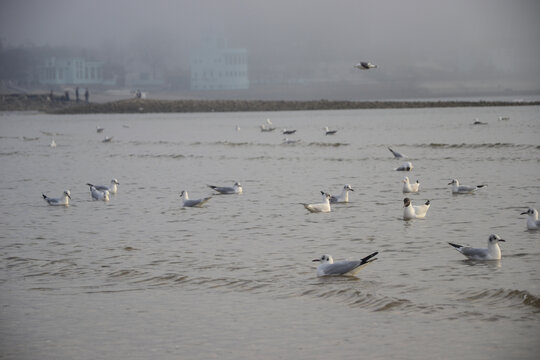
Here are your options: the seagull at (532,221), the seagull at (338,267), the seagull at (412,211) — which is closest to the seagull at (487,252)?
the seagull at (338,267)

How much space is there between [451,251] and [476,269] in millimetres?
1354

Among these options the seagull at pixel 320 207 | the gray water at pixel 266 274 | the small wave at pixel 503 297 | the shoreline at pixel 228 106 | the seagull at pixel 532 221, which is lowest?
the gray water at pixel 266 274

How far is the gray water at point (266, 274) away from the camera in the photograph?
9.08 meters

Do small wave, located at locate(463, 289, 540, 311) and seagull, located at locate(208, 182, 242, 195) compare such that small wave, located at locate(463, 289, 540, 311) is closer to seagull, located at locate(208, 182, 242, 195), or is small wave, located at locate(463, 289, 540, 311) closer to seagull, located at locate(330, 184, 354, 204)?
seagull, located at locate(330, 184, 354, 204)

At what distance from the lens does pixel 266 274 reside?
12297 millimetres

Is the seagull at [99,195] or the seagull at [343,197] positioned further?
the seagull at [99,195]

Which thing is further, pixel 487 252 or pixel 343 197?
pixel 343 197

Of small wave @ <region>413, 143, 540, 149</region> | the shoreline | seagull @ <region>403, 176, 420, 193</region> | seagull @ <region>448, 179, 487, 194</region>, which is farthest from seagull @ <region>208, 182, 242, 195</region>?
the shoreline

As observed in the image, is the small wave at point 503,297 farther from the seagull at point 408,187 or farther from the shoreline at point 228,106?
the shoreline at point 228,106

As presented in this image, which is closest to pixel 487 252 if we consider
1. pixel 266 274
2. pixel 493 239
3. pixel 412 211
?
pixel 493 239

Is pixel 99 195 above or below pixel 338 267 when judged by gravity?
below

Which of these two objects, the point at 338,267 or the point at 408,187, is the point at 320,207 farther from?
the point at 338,267

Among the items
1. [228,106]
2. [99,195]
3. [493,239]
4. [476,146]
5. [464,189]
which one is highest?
[228,106]

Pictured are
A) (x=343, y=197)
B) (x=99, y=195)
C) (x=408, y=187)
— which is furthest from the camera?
(x=99, y=195)
